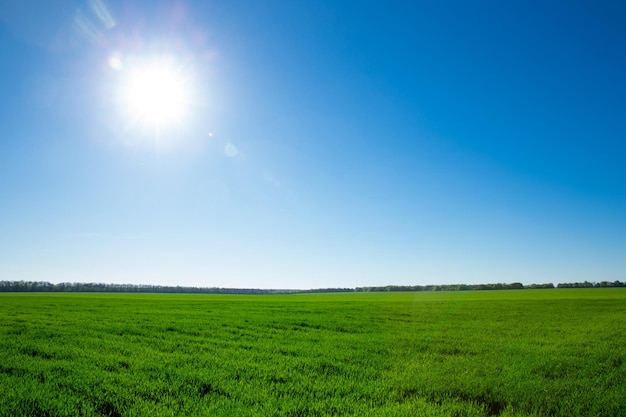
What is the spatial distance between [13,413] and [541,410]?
9.73 metres

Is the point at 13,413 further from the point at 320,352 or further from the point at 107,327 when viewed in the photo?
the point at 107,327

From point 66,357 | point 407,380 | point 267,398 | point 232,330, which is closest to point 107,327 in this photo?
point 232,330

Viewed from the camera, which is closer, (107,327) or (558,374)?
(558,374)

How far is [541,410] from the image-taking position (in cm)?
677

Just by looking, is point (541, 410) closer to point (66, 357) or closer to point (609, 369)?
point (609, 369)

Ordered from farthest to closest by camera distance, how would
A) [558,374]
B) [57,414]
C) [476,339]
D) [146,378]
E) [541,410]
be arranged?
[476,339], [558,374], [146,378], [541,410], [57,414]

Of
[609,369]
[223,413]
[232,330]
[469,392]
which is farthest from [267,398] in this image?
[232,330]

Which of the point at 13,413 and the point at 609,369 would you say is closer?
the point at 13,413

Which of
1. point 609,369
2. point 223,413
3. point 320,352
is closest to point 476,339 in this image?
point 609,369

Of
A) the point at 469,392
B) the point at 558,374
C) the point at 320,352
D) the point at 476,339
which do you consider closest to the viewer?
the point at 469,392

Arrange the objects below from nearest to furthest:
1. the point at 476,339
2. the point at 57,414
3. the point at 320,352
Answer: the point at 57,414
the point at 320,352
the point at 476,339

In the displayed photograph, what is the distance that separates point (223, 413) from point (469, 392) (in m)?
5.21

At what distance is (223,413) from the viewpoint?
20.5 ft

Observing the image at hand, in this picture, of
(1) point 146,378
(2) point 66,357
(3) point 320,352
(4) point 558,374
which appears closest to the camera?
(1) point 146,378
